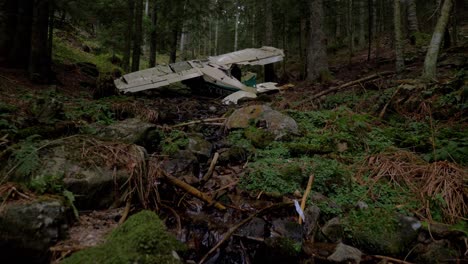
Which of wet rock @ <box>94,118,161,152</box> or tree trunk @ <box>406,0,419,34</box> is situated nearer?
wet rock @ <box>94,118,161,152</box>

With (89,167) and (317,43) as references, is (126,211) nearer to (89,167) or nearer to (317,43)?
(89,167)

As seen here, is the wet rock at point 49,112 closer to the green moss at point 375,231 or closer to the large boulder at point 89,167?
the large boulder at point 89,167

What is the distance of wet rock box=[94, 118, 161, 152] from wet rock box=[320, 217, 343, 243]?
3.42 metres

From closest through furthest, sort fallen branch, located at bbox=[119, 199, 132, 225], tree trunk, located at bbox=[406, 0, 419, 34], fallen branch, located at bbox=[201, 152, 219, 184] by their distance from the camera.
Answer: fallen branch, located at bbox=[119, 199, 132, 225] < fallen branch, located at bbox=[201, 152, 219, 184] < tree trunk, located at bbox=[406, 0, 419, 34]

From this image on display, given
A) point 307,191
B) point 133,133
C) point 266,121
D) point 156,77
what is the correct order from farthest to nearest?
point 156,77
point 266,121
point 133,133
point 307,191

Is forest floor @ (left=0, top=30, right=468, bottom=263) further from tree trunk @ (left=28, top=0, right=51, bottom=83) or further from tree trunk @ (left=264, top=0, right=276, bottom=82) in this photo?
tree trunk @ (left=264, top=0, right=276, bottom=82)

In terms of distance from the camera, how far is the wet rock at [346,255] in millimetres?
2756

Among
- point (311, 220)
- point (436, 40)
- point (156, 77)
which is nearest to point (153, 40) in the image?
point (156, 77)

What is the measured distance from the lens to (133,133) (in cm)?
516

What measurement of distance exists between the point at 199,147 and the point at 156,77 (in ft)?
19.5

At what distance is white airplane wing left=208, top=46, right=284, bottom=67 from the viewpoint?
13609 millimetres

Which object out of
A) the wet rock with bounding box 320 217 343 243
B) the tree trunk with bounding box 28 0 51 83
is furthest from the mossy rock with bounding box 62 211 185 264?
the tree trunk with bounding box 28 0 51 83

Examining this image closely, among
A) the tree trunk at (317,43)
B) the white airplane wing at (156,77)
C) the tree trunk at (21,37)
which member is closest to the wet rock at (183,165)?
the white airplane wing at (156,77)

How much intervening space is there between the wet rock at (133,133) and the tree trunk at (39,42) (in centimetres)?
550
